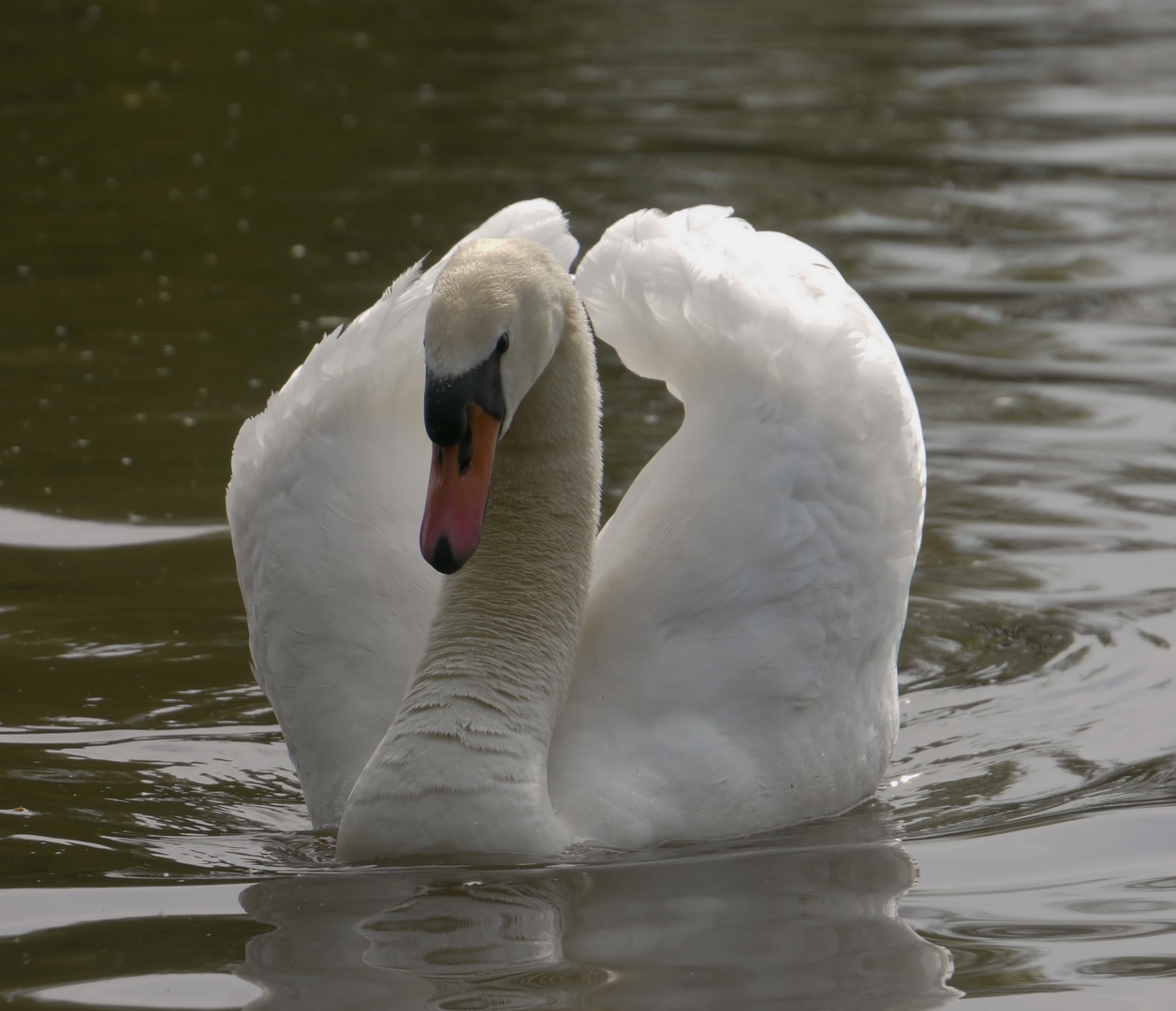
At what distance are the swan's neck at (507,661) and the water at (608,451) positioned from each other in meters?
0.13

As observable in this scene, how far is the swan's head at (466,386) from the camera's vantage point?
4508mm

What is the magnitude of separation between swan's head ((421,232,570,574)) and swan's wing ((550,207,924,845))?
751mm

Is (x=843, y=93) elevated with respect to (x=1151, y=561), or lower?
elevated

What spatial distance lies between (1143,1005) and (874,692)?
1.52 m

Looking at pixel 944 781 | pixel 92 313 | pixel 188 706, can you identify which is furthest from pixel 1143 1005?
pixel 92 313

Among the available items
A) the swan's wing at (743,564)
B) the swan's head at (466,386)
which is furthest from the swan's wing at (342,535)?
the swan's head at (466,386)

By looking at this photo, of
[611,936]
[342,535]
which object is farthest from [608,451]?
[611,936]

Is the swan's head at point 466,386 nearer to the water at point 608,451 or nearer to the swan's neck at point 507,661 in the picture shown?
the swan's neck at point 507,661

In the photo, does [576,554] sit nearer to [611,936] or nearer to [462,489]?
[462,489]

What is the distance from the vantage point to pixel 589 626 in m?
5.38

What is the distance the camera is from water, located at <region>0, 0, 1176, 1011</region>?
443 centimetres

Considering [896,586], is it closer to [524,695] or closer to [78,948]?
[524,695]

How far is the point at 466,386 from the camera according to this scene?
14.9 ft

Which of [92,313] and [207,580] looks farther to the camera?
[92,313]
